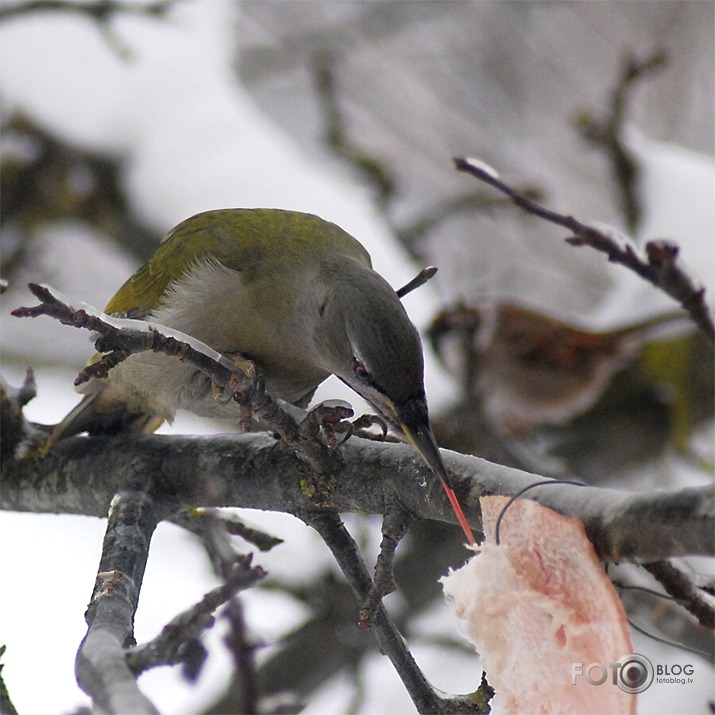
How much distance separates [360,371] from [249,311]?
2.11ft

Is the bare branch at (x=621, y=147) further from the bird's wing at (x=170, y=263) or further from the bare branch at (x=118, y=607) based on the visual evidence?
the bare branch at (x=118, y=607)

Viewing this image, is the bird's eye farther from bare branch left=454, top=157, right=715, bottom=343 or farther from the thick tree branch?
bare branch left=454, top=157, right=715, bottom=343

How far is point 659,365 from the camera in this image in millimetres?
6246

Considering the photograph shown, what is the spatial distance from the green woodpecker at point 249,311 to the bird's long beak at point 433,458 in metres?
0.50

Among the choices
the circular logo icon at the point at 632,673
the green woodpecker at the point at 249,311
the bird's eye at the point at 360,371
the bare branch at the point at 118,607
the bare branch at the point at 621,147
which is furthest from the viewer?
the bare branch at the point at 621,147

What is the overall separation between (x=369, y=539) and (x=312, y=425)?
2823 mm

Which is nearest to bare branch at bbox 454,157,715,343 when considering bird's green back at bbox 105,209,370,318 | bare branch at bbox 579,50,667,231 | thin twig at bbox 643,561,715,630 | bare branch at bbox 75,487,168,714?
thin twig at bbox 643,561,715,630

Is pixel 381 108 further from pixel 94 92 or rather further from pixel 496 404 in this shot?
pixel 496 404

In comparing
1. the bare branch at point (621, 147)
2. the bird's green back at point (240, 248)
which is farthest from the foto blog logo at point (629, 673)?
the bare branch at point (621, 147)

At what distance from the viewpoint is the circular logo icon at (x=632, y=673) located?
6.53ft

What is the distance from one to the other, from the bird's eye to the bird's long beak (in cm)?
35

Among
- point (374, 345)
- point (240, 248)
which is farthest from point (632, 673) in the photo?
point (240, 248)

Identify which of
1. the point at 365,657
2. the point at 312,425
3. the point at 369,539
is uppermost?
the point at 312,425

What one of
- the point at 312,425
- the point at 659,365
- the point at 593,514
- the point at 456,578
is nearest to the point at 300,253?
the point at 312,425
